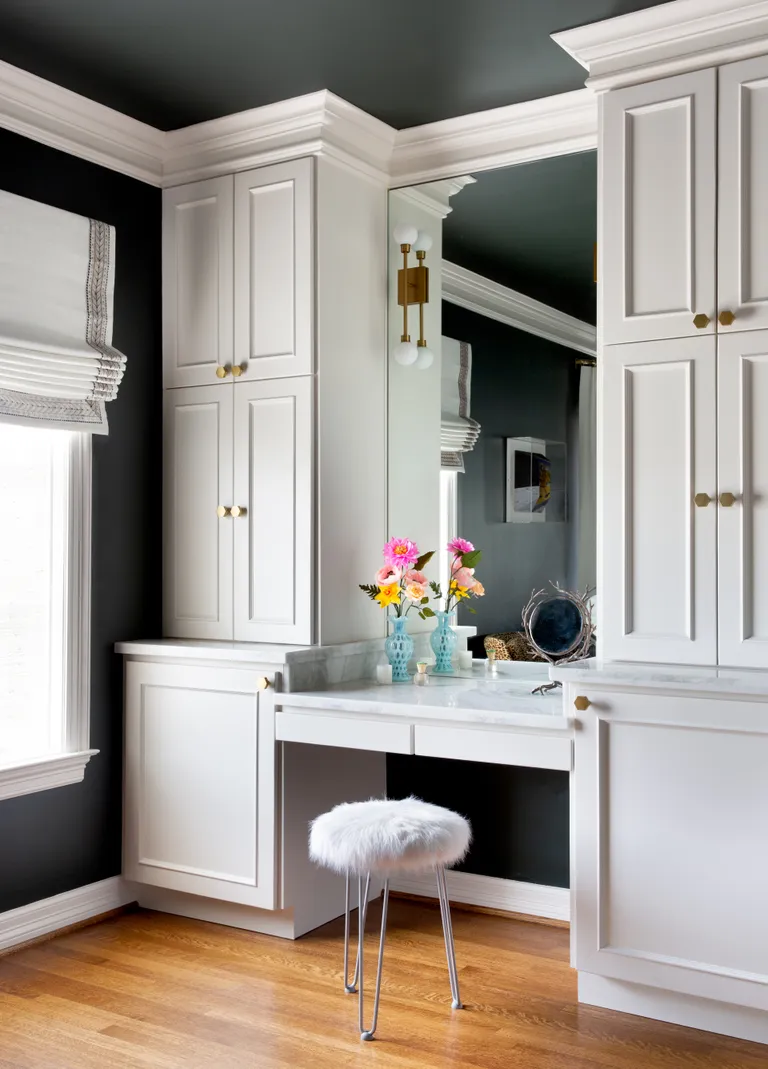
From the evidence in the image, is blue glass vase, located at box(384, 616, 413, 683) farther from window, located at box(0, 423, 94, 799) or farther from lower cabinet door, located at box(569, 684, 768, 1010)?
window, located at box(0, 423, 94, 799)

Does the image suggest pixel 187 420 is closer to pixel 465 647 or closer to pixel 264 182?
pixel 264 182

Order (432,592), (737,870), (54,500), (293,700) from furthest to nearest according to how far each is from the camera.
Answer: (432,592)
(54,500)
(293,700)
(737,870)

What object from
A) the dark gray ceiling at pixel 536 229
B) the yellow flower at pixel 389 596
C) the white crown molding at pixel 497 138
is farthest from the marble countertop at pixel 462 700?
the white crown molding at pixel 497 138

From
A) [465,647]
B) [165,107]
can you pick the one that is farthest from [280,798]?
[165,107]

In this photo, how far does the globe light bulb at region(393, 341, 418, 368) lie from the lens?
11.7 ft

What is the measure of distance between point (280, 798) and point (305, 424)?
3.82 ft

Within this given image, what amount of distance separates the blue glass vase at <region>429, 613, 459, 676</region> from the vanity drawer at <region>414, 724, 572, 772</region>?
57 cm

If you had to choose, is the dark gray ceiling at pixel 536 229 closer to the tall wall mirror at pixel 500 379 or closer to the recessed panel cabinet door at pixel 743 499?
the tall wall mirror at pixel 500 379

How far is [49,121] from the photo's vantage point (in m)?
3.20

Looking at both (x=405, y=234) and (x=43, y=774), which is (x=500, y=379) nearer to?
(x=405, y=234)

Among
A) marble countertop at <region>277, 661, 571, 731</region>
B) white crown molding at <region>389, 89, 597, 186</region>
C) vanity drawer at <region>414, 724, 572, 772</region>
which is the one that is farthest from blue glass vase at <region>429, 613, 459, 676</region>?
white crown molding at <region>389, 89, 597, 186</region>

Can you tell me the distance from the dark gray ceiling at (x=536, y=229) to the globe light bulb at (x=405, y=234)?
0.11 meters

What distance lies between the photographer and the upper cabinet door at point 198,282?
11.4 feet

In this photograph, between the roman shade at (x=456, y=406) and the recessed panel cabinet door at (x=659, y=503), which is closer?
the recessed panel cabinet door at (x=659, y=503)
